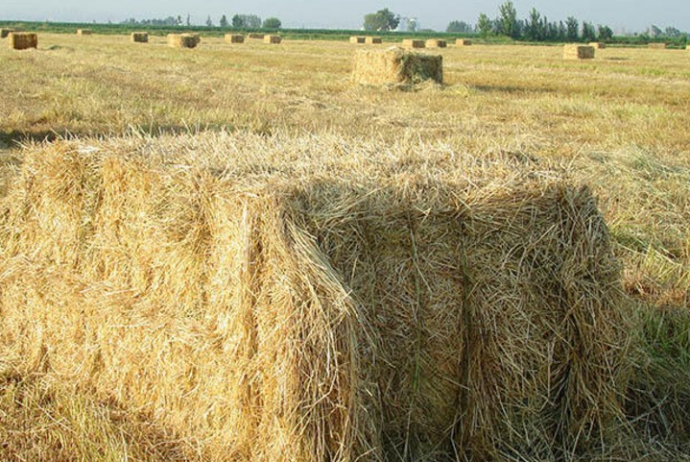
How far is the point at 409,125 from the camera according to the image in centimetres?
1206

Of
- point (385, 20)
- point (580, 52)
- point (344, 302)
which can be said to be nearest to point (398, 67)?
point (344, 302)

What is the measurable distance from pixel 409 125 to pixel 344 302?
963cm

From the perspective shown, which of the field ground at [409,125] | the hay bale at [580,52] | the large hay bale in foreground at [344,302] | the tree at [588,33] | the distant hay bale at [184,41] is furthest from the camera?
the tree at [588,33]

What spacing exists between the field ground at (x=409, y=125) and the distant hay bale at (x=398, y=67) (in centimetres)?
84

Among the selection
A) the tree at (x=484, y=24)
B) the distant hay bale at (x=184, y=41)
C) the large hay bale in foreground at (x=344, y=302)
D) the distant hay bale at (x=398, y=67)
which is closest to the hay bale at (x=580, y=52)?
the distant hay bale at (x=398, y=67)

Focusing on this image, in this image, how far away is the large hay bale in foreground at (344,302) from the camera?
2732 mm

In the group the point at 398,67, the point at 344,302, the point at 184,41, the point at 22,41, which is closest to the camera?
the point at 344,302

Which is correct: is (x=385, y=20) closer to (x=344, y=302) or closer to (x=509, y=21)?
(x=509, y=21)

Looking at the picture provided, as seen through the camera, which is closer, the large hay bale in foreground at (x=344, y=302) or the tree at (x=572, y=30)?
the large hay bale in foreground at (x=344, y=302)

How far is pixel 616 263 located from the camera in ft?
11.2

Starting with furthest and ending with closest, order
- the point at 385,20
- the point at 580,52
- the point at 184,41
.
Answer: the point at 385,20 → the point at 184,41 → the point at 580,52

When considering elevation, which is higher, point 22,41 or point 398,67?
point 22,41

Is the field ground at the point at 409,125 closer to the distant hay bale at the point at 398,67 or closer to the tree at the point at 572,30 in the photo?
the distant hay bale at the point at 398,67

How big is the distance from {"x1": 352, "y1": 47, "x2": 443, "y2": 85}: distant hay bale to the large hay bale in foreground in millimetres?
15816
